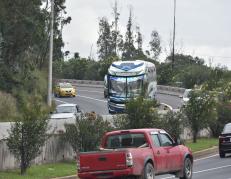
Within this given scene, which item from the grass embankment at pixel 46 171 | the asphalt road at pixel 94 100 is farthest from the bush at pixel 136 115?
the asphalt road at pixel 94 100

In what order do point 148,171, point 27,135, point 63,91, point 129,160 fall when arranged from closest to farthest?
point 129,160, point 148,171, point 27,135, point 63,91

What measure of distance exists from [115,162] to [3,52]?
33.0 m

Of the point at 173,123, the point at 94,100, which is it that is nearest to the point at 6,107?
the point at 173,123

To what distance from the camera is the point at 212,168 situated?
2509 centimetres

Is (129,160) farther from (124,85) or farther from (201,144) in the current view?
(124,85)

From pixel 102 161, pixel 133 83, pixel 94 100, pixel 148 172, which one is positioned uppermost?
pixel 133 83

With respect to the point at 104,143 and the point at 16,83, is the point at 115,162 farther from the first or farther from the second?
the point at 16,83

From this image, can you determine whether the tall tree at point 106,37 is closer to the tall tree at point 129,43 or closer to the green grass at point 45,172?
the tall tree at point 129,43

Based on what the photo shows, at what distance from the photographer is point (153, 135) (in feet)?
62.3

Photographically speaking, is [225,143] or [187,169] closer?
[187,169]

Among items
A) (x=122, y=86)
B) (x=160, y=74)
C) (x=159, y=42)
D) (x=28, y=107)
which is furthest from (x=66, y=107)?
(x=159, y=42)

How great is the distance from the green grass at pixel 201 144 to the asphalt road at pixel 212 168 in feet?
6.72

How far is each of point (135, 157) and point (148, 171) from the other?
833mm

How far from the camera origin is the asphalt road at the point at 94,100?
61.0m
